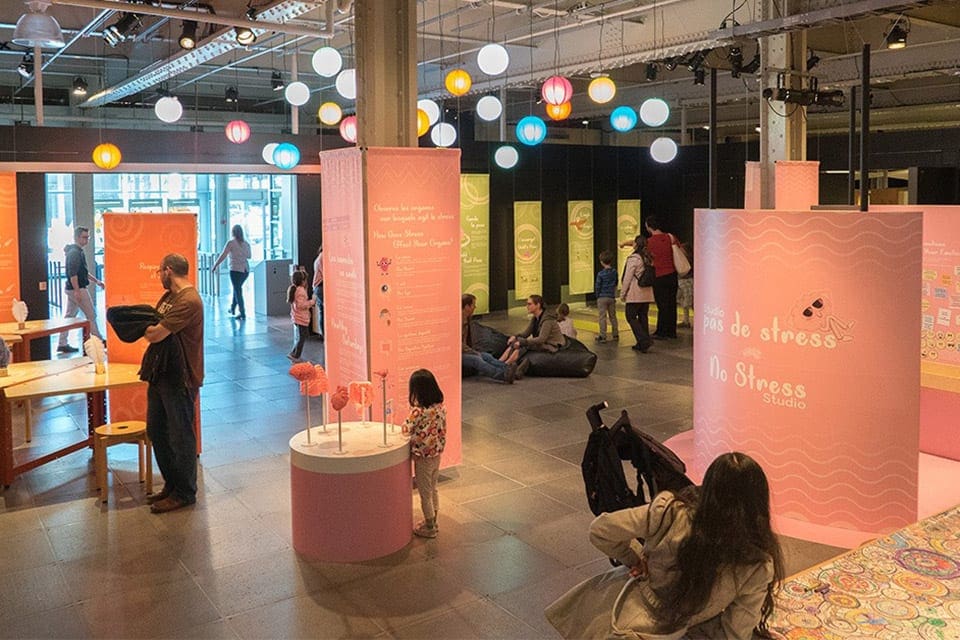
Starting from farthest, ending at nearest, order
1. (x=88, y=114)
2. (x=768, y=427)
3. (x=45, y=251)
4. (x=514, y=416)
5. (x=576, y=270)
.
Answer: (x=88, y=114) → (x=576, y=270) → (x=45, y=251) → (x=514, y=416) → (x=768, y=427)

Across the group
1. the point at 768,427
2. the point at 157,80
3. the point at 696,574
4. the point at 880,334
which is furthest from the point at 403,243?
the point at 157,80

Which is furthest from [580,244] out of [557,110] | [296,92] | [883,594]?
[883,594]

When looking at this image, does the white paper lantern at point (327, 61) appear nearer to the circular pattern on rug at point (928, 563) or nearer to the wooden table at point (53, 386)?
the wooden table at point (53, 386)

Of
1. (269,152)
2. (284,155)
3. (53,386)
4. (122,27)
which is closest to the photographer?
(53,386)

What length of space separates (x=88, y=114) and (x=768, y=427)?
655 inches

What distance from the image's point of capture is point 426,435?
18.2 feet

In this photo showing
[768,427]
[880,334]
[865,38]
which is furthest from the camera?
[865,38]

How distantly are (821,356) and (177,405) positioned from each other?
4.18 meters

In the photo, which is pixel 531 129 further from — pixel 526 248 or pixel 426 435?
pixel 526 248

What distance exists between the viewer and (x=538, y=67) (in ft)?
41.9

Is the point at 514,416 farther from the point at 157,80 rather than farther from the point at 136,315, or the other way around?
the point at 157,80

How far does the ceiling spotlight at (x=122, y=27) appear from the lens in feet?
32.3

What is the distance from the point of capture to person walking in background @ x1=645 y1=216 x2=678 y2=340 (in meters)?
13.4

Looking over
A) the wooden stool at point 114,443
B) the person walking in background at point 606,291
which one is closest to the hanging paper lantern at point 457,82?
the person walking in background at point 606,291
